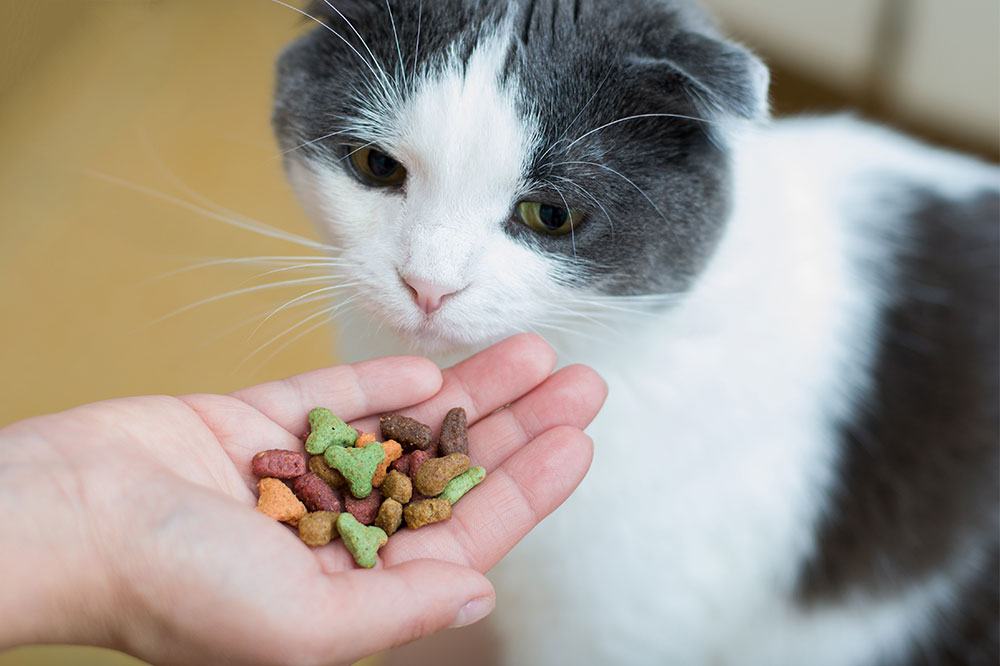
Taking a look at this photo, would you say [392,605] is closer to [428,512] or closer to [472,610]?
[472,610]

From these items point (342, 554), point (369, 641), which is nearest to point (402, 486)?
point (342, 554)

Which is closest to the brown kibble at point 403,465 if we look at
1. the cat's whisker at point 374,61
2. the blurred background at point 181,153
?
the cat's whisker at point 374,61

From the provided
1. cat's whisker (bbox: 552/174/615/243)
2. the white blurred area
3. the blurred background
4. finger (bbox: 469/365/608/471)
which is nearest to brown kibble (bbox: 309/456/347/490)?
finger (bbox: 469/365/608/471)

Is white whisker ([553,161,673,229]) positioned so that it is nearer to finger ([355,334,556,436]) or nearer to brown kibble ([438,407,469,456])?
finger ([355,334,556,436])

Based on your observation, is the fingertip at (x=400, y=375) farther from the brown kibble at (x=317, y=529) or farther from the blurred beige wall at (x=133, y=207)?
the blurred beige wall at (x=133, y=207)

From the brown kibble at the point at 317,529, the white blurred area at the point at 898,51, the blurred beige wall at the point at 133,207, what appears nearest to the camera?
the brown kibble at the point at 317,529

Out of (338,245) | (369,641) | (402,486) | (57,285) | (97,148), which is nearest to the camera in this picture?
(369,641)

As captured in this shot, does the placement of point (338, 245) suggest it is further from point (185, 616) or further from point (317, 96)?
point (185, 616)
